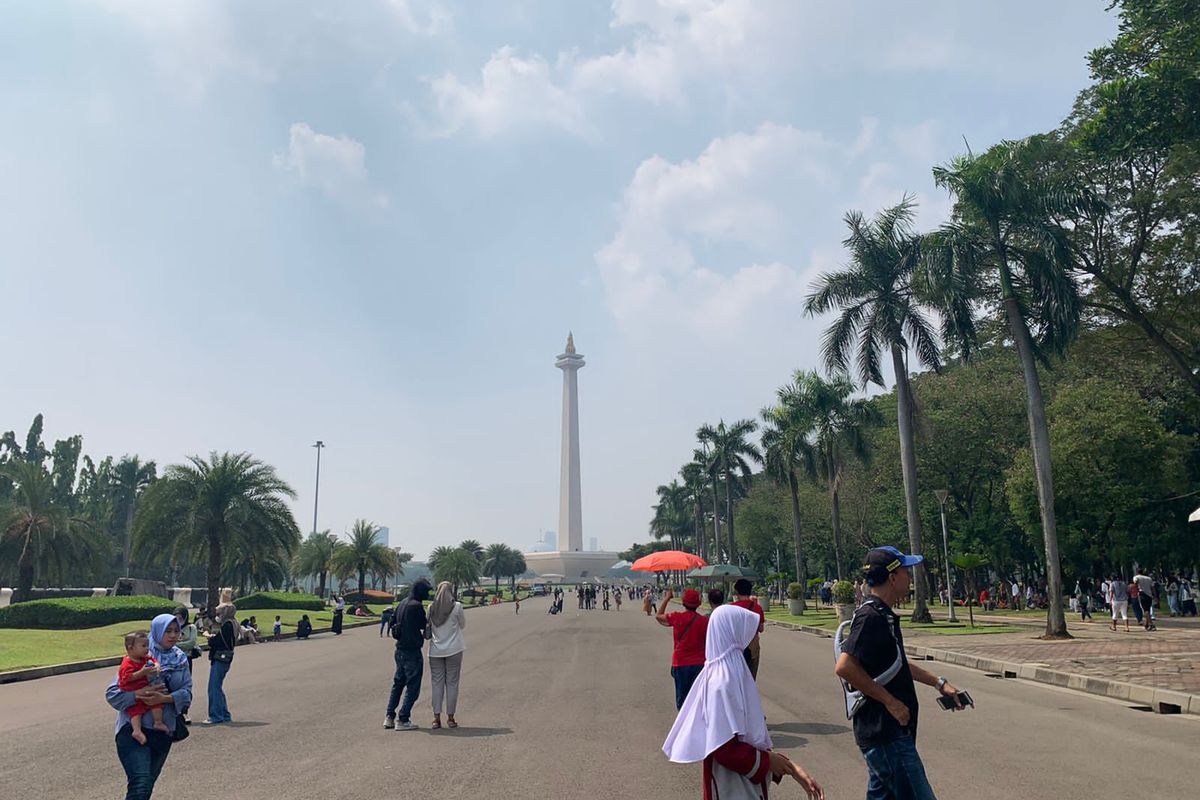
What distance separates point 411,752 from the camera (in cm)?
873

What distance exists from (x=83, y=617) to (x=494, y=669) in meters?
18.9

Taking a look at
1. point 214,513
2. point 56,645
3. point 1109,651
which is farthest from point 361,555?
point 1109,651

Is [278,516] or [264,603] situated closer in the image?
[278,516]

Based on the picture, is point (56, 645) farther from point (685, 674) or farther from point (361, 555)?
point (361, 555)

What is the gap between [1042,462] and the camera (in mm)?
23688

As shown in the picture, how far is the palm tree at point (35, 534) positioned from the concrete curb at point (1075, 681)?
127 feet

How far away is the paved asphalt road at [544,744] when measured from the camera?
7188 millimetres

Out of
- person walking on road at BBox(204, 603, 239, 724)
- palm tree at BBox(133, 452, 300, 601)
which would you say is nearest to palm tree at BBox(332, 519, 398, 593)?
palm tree at BBox(133, 452, 300, 601)

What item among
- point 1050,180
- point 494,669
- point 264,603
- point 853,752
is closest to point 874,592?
point 853,752

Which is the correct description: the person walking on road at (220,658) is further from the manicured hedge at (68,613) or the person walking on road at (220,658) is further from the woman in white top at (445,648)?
the manicured hedge at (68,613)

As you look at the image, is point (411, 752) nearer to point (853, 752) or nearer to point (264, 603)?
point (853, 752)

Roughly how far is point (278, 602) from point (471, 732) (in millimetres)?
38976

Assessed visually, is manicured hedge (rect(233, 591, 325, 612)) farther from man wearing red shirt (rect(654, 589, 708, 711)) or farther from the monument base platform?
the monument base platform

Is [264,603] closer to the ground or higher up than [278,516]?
closer to the ground
